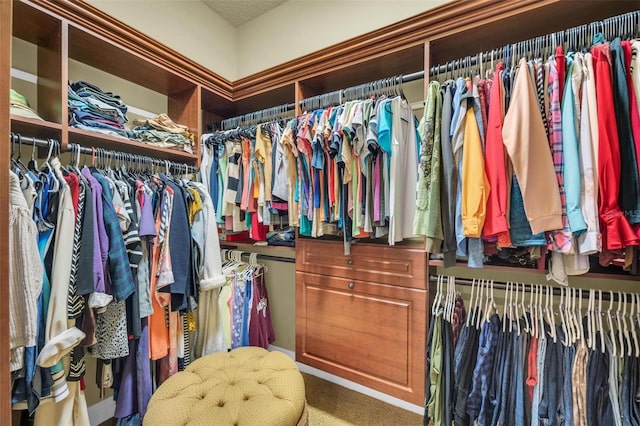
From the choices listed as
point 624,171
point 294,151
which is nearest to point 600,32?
point 624,171

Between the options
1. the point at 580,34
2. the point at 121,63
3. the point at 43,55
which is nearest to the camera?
the point at 580,34

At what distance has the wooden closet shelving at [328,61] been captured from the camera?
51.6 inches

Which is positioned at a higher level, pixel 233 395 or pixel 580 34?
pixel 580 34

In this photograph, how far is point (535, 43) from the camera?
4.06ft

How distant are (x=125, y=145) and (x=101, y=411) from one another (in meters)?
1.58

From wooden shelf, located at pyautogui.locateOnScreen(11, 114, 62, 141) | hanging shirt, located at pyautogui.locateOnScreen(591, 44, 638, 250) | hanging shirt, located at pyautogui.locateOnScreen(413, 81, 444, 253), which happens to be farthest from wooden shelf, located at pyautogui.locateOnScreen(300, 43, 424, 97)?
wooden shelf, located at pyautogui.locateOnScreen(11, 114, 62, 141)

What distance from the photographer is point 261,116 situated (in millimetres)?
2113

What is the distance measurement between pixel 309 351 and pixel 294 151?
1.26 meters

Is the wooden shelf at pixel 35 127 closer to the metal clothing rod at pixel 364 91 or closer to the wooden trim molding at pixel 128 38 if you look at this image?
the wooden trim molding at pixel 128 38

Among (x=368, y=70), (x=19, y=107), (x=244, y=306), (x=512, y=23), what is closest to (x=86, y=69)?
(x=19, y=107)

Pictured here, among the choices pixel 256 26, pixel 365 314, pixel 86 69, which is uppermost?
pixel 256 26

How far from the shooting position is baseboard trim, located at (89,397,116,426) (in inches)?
67.0

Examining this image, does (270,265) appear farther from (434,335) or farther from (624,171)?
(624,171)

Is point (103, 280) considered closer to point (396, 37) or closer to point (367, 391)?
point (367, 391)
